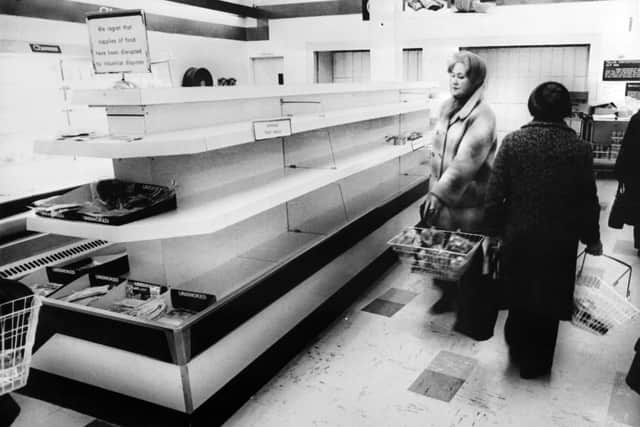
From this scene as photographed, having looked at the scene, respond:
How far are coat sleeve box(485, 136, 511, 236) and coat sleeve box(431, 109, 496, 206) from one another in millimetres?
918

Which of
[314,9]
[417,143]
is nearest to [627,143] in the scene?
[417,143]

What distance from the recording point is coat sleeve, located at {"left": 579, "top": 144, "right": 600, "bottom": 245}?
2861mm

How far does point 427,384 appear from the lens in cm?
316

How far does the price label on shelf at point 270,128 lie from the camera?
3080 mm

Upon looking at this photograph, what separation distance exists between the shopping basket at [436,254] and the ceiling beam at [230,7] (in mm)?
7990

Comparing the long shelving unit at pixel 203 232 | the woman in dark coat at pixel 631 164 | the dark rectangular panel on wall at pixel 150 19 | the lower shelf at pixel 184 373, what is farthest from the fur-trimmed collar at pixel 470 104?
the dark rectangular panel on wall at pixel 150 19

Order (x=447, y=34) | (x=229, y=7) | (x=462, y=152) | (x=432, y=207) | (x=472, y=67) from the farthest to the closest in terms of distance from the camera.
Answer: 1. (x=229, y=7)
2. (x=447, y=34)
3. (x=432, y=207)
4. (x=462, y=152)
5. (x=472, y=67)

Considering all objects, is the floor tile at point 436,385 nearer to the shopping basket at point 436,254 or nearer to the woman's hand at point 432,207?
the shopping basket at point 436,254

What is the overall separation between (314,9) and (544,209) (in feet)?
32.0

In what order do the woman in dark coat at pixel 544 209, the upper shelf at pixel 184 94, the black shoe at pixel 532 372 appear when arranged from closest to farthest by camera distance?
the upper shelf at pixel 184 94
the woman in dark coat at pixel 544 209
the black shoe at pixel 532 372

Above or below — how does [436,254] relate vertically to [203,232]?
below

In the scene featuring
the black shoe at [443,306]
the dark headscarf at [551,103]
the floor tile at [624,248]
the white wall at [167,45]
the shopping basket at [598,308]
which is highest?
the white wall at [167,45]

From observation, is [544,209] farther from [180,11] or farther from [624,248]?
[180,11]

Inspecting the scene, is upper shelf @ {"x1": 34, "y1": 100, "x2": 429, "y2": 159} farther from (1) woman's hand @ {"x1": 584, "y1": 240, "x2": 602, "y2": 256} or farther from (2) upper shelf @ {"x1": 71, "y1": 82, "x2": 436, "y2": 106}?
(1) woman's hand @ {"x1": 584, "y1": 240, "x2": 602, "y2": 256}
